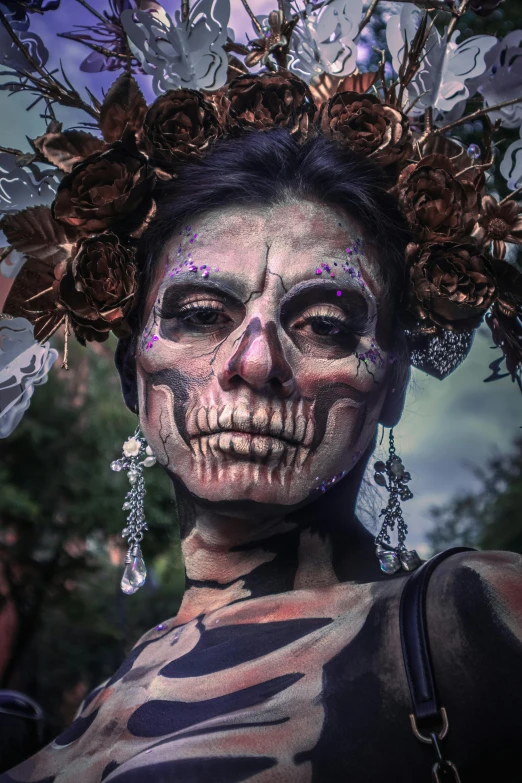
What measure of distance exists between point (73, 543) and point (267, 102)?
3.80m

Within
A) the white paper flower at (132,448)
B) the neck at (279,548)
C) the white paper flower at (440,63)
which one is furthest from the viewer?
the white paper flower at (132,448)

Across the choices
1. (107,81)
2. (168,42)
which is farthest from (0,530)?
(168,42)

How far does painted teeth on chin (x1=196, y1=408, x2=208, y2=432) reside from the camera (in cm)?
195

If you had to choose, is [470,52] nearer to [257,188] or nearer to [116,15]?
[257,188]

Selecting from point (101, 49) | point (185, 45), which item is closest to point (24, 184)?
point (101, 49)

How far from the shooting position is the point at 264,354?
1.88 m

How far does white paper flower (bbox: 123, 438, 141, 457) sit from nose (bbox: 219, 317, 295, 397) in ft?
1.71

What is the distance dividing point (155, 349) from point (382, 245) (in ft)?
2.09

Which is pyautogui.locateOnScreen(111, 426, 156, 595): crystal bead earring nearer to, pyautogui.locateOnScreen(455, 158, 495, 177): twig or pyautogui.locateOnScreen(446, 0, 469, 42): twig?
pyautogui.locateOnScreen(455, 158, 495, 177): twig

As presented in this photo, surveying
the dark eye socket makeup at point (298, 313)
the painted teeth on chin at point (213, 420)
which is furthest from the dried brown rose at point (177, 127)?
the painted teeth on chin at point (213, 420)

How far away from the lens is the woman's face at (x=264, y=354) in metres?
1.92

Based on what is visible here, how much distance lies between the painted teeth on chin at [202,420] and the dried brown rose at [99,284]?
377 millimetres

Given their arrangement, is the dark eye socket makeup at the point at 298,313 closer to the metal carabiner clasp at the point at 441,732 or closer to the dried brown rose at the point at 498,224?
the dried brown rose at the point at 498,224

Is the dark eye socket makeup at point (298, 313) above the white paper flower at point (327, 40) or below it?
below
